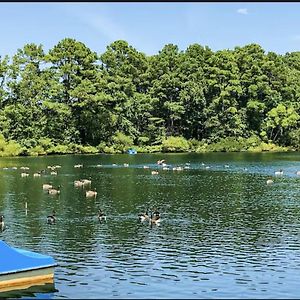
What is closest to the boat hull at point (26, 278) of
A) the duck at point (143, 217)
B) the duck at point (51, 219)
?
the duck at point (51, 219)

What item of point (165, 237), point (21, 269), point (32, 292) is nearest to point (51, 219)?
point (165, 237)

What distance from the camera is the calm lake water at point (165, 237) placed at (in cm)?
2366

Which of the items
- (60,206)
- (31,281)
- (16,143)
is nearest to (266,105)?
(16,143)

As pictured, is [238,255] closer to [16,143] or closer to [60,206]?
[60,206]

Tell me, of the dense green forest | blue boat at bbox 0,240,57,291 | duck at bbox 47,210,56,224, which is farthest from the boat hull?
the dense green forest

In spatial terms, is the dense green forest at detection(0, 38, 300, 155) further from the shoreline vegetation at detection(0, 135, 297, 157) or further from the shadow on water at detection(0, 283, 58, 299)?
the shadow on water at detection(0, 283, 58, 299)

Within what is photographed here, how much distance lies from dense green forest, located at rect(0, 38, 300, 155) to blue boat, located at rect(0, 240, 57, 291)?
85.4 meters

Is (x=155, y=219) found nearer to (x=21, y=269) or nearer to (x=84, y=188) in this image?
(x=21, y=269)

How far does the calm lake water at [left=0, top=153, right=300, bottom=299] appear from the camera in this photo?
931 inches

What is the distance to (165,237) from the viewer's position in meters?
33.2

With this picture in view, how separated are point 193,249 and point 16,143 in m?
83.9

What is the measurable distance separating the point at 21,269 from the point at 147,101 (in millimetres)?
101391

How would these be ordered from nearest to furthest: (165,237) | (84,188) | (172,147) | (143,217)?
1. (165,237)
2. (143,217)
3. (84,188)
4. (172,147)

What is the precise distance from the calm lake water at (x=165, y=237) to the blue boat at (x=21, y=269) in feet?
1.44
